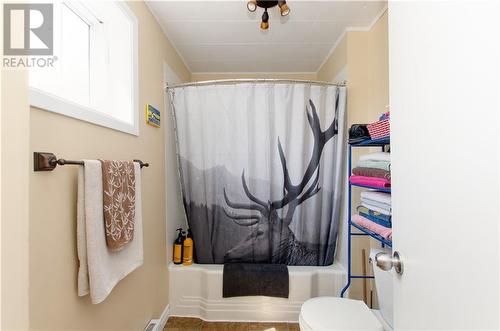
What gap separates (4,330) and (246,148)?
175cm

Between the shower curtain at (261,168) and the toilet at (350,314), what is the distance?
653mm

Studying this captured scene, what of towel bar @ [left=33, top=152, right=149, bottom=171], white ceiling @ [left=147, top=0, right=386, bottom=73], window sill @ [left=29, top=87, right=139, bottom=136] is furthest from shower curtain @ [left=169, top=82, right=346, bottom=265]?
towel bar @ [left=33, top=152, right=149, bottom=171]

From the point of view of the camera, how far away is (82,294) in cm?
104

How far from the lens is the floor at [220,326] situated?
1.94 meters

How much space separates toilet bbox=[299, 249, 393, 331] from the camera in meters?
1.33

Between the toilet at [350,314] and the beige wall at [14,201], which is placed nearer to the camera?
the beige wall at [14,201]

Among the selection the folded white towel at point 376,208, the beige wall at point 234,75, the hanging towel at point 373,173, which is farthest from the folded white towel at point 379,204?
the beige wall at point 234,75

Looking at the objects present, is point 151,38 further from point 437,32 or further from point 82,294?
point 437,32

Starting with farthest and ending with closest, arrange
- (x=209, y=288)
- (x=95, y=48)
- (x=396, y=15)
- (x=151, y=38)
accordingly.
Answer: (x=209, y=288), (x=151, y=38), (x=95, y=48), (x=396, y=15)

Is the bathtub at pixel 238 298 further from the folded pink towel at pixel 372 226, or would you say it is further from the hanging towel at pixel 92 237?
the hanging towel at pixel 92 237

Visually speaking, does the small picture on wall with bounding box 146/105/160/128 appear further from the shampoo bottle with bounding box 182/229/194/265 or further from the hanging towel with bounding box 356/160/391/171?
the hanging towel with bounding box 356/160/391/171

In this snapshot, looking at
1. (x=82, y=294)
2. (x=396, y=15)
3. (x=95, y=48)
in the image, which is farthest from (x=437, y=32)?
(x=95, y=48)

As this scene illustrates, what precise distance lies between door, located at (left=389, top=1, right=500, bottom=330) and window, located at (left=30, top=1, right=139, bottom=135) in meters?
1.18

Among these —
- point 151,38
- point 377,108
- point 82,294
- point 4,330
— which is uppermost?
point 151,38
